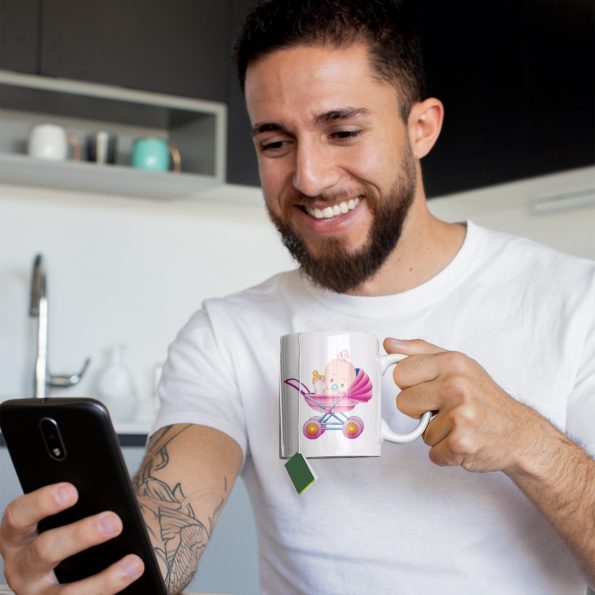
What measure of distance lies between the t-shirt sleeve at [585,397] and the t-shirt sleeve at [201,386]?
0.44 m

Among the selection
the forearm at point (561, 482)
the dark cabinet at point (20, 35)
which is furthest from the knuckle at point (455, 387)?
the dark cabinet at point (20, 35)

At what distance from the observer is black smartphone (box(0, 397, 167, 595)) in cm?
86

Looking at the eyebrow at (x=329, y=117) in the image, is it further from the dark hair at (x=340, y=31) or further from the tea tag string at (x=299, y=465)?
the tea tag string at (x=299, y=465)

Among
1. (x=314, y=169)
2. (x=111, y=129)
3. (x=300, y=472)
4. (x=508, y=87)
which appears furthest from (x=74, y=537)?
(x=111, y=129)

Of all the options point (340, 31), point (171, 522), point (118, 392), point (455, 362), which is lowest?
point (118, 392)

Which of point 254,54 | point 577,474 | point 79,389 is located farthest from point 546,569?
point 79,389

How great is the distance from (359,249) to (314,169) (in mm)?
130

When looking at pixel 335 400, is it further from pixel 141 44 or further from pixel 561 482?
A: pixel 141 44

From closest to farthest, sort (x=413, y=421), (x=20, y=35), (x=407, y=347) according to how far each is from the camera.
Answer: (x=407, y=347) → (x=413, y=421) → (x=20, y=35)

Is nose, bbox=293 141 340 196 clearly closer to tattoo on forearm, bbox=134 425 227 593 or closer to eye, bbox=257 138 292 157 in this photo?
eye, bbox=257 138 292 157

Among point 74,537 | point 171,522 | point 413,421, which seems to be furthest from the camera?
point 413,421

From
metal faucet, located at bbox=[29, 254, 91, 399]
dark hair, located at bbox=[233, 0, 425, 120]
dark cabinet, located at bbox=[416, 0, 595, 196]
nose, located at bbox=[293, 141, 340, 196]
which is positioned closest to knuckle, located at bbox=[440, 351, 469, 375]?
nose, located at bbox=[293, 141, 340, 196]

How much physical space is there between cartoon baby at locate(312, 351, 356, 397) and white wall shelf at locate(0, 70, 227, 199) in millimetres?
2122

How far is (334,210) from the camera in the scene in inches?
52.3
